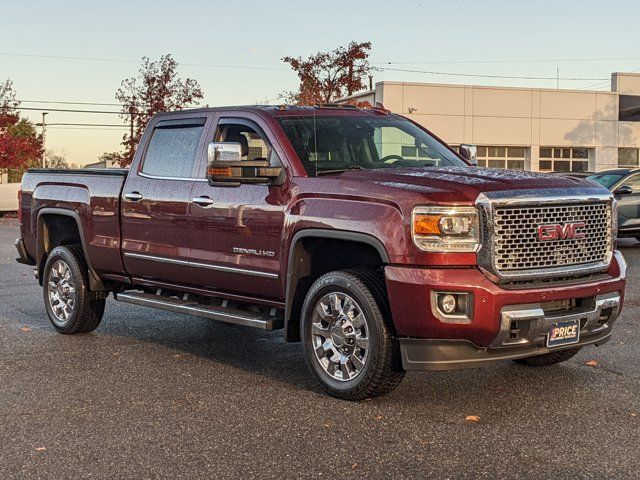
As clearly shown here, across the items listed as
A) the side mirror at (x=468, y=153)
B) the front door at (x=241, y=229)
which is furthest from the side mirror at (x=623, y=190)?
the front door at (x=241, y=229)

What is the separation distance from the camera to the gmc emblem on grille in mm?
6059

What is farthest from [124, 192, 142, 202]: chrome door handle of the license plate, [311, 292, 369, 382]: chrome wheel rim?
the license plate

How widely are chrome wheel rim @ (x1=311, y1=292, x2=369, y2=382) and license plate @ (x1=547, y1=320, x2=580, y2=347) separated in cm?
118

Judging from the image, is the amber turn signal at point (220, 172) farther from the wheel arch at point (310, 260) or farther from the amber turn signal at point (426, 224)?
the amber turn signal at point (426, 224)

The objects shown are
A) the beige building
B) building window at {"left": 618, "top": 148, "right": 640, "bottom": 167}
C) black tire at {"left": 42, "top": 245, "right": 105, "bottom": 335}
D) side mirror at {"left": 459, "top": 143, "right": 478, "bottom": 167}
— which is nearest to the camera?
side mirror at {"left": 459, "top": 143, "right": 478, "bottom": 167}

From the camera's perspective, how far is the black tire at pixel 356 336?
19.9ft

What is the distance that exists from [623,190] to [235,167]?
12973mm

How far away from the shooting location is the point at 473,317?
18.8ft

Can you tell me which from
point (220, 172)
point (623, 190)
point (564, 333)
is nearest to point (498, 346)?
point (564, 333)

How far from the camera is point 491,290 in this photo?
5.76 m

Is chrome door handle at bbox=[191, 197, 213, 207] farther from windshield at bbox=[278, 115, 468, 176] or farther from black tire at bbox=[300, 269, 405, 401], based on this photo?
black tire at bbox=[300, 269, 405, 401]

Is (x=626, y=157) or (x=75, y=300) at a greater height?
(x=626, y=157)

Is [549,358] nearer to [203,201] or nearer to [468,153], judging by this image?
[468,153]

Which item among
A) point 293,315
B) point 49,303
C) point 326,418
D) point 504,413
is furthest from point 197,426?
point 49,303
